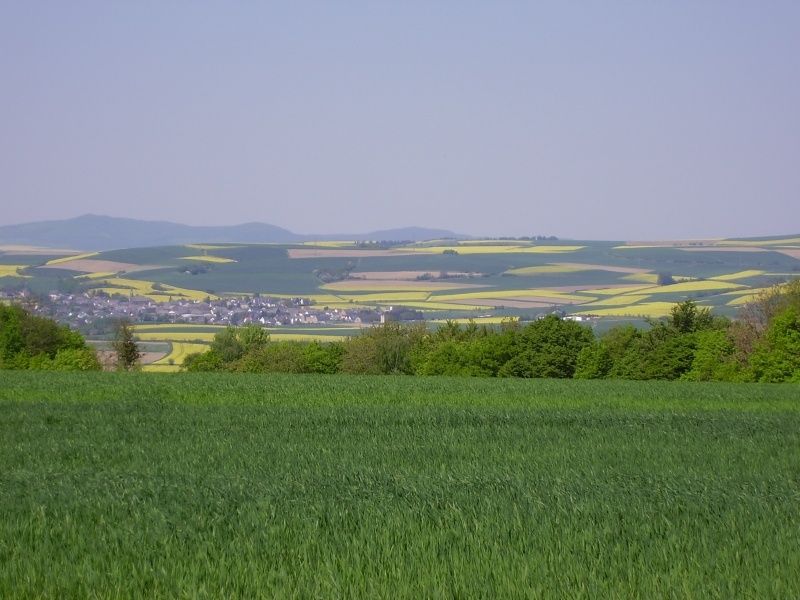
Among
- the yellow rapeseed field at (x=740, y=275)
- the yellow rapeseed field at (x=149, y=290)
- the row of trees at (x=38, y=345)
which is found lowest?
the yellow rapeseed field at (x=149, y=290)

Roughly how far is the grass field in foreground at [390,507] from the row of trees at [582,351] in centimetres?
4225

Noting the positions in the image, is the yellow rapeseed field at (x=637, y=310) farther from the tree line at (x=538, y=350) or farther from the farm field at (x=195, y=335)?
the tree line at (x=538, y=350)

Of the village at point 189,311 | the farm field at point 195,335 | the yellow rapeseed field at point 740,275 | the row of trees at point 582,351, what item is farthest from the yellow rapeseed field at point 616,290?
the row of trees at point 582,351

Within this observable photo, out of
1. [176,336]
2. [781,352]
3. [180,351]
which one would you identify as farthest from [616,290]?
[781,352]

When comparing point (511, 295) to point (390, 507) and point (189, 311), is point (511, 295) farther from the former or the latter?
point (390, 507)

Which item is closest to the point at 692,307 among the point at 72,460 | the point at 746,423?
the point at 746,423

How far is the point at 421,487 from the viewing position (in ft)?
50.2

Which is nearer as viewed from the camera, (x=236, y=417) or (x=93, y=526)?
(x=93, y=526)

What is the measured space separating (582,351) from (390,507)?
6632cm

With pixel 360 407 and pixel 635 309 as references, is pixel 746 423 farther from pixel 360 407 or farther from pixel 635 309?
pixel 635 309

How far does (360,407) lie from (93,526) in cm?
2000

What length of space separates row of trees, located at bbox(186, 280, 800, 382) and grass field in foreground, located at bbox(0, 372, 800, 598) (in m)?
42.2

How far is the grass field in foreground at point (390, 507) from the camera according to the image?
1034 centimetres

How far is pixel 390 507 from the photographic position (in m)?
13.6
